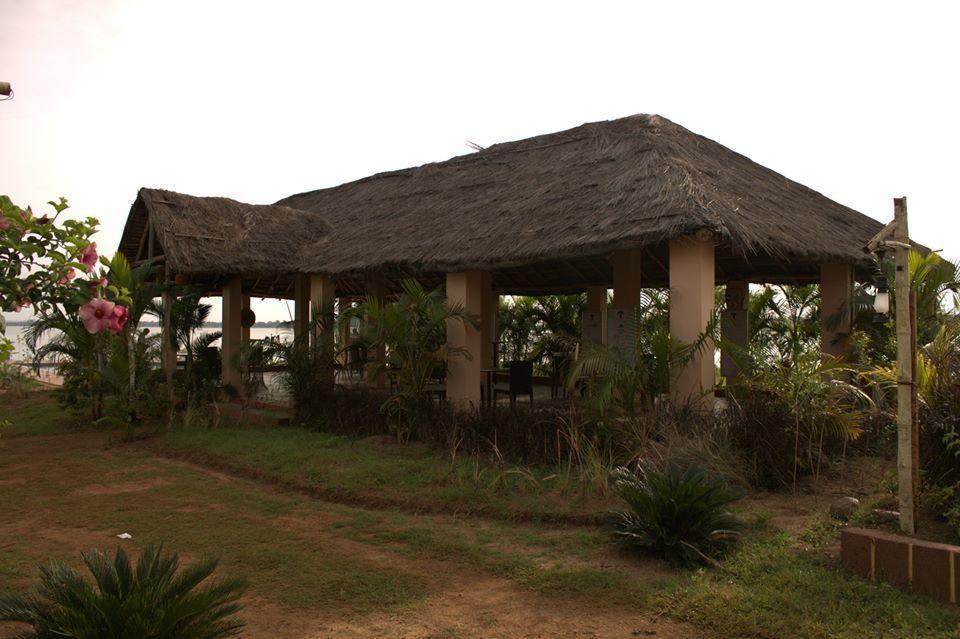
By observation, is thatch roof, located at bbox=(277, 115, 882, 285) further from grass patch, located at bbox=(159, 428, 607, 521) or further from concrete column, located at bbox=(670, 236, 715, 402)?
grass patch, located at bbox=(159, 428, 607, 521)

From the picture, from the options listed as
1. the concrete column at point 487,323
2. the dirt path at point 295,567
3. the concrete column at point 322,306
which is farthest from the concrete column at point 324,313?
the concrete column at point 487,323

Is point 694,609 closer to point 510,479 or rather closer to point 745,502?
point 745,502

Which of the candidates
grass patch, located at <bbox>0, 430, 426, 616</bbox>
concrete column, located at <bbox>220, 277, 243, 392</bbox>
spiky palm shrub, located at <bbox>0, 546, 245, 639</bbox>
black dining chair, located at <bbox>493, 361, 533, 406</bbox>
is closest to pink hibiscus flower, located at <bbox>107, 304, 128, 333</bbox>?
spiky palm shrub, located at <bbox>0, 546, 245, 639</bbox>

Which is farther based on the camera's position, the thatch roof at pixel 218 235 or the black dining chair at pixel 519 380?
the thatch roof at pixel 218 235

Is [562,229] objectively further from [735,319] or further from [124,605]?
[124,605]

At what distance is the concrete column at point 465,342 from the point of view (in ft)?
33.2

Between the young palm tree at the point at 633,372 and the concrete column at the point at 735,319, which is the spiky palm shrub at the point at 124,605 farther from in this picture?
the concrete column at the point at 735,319

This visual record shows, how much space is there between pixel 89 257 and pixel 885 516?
17.7 feet

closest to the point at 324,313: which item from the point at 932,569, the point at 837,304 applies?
the point at 837,304

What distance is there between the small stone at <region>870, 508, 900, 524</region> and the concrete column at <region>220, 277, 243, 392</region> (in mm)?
10411

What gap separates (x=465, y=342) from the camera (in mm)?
10188

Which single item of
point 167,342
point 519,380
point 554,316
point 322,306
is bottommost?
point 519,380

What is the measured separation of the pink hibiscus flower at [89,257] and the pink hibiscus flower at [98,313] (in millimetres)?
189

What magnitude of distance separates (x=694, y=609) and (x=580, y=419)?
367 centimetres
